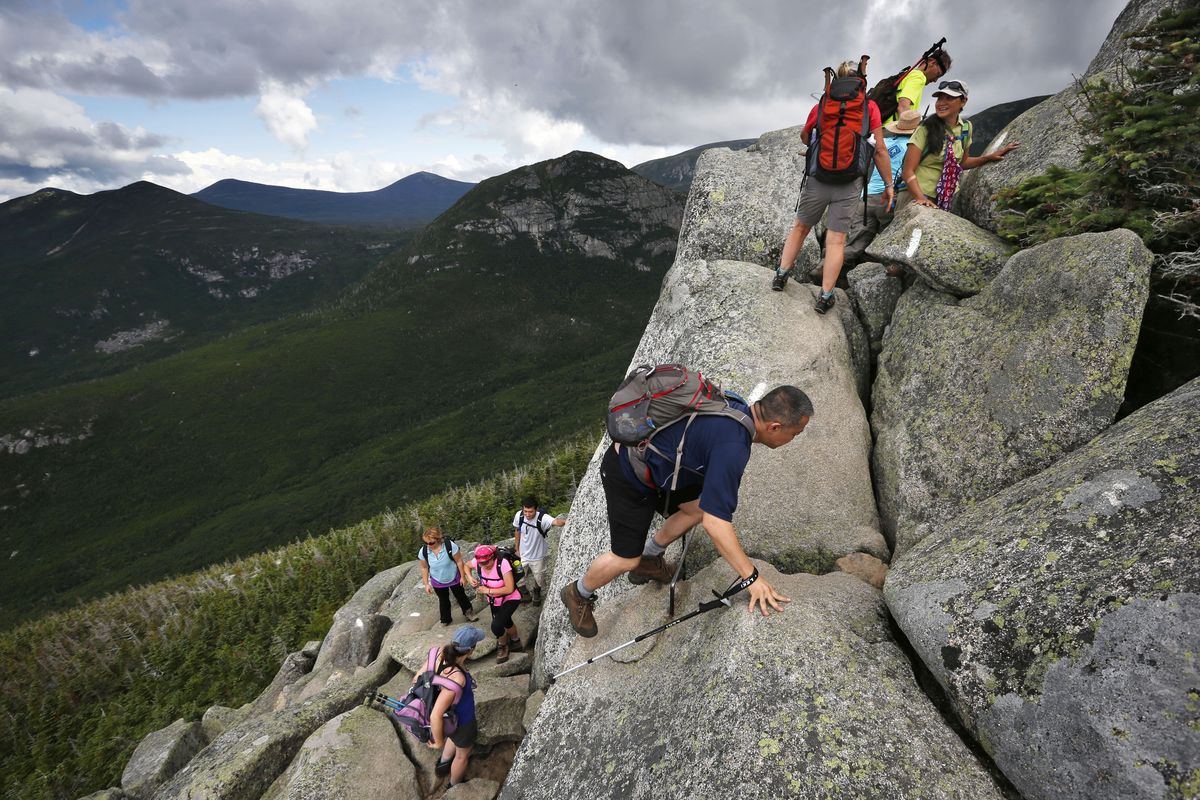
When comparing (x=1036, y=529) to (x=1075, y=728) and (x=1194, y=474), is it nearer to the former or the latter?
(x=1194, y=474)

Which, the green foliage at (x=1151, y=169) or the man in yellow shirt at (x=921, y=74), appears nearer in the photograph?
the green foliage at (x=1151, y=169)

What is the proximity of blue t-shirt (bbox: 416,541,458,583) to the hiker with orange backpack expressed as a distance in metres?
10.2

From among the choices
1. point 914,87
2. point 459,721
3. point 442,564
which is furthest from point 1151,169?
point 442,564

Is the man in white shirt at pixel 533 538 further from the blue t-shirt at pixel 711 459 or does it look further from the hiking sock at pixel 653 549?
the blue t-shirt at pixel 711 459

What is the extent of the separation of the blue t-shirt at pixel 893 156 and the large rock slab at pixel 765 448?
3.31 meters

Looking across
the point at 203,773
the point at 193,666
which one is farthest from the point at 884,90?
the point at 193,666

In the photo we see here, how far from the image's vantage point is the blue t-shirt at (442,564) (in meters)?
13.5

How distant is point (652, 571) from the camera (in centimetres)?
827

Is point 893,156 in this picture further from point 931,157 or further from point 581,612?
point 581,612

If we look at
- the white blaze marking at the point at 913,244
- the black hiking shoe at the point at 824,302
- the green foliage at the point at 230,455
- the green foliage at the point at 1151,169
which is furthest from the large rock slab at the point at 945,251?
the green foliage at the point at 230,455

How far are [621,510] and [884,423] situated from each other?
571 cm

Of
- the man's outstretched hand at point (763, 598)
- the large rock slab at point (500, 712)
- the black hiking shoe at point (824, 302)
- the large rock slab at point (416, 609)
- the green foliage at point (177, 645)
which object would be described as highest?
the black hiking shoe at point (824, 302)

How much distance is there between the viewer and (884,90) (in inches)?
511

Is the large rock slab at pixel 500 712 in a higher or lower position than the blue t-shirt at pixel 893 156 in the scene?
lower
